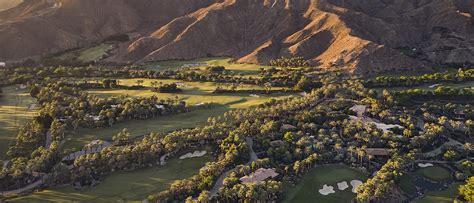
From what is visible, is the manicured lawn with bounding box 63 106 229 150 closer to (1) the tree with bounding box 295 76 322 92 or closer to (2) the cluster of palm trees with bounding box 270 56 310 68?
(1) the tree with bounding box 295 76 322 92

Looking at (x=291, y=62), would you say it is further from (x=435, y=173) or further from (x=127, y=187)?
(x=127, y=187)

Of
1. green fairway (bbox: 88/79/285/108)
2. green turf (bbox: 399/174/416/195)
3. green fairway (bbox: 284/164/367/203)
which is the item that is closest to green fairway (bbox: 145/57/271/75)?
green fairway (bbox: 88/79/285/108)

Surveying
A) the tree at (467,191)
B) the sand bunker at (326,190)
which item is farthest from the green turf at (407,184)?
the sand bunker at (326,190)

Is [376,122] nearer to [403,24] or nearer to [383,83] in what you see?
[383,83]

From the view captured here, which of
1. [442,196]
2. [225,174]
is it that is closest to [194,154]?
[225,174]

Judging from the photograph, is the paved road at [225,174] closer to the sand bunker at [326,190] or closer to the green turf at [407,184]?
the sand bunker at [326,190]

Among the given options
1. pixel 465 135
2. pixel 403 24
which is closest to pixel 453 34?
pixel 403 24
